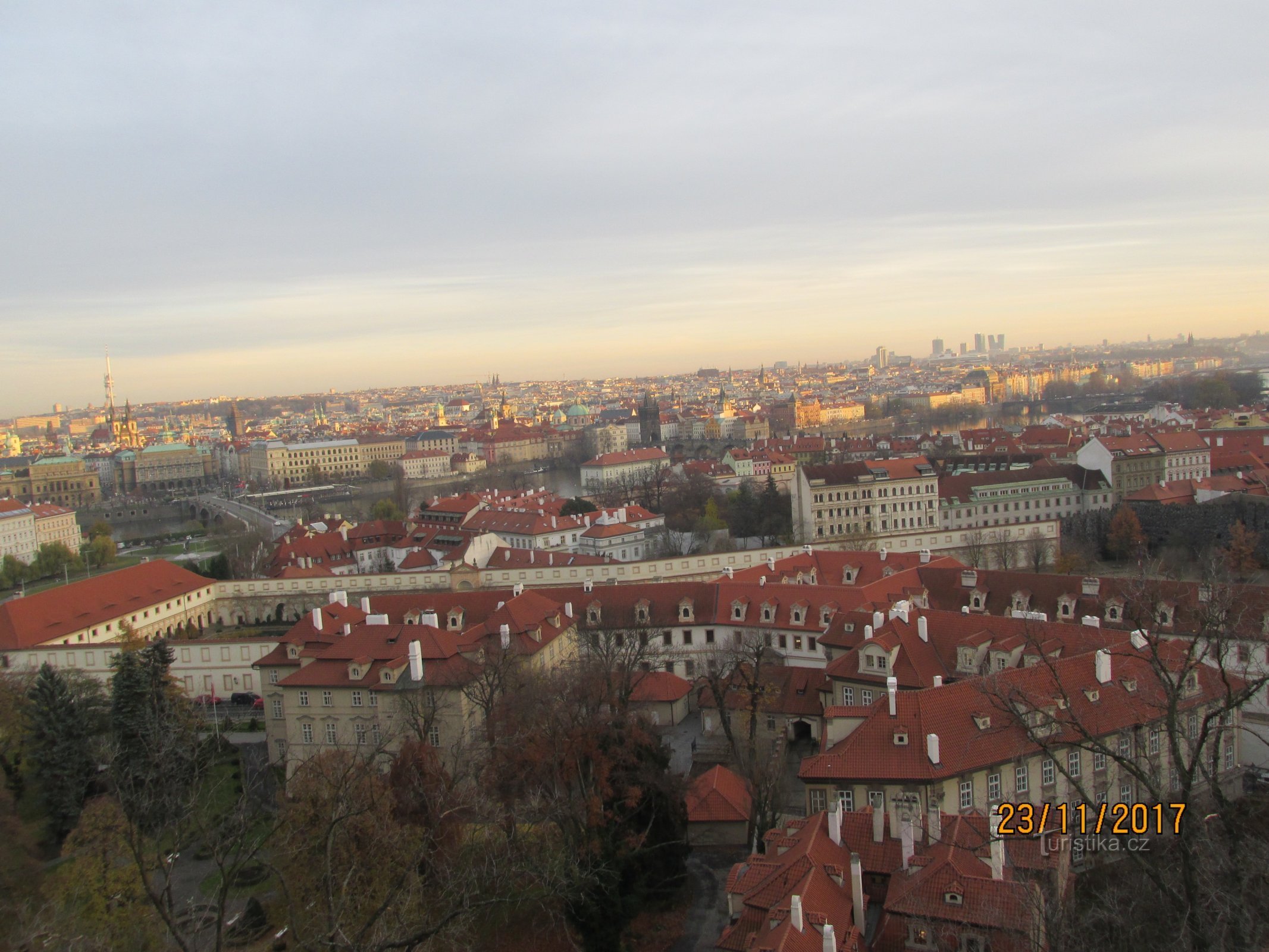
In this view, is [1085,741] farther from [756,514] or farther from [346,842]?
[756,514]

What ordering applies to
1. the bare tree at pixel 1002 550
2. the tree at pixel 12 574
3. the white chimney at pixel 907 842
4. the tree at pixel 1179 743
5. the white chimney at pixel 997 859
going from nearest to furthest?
1. the tree at pixel 1179 743
2. the white chimney at pixel 997 859
3. the white chimney at pixel 907 842
4. the bare tree at pixel 1002 550
5. the tree at pixel 12 574

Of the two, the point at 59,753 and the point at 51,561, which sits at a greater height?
the point at 59,753

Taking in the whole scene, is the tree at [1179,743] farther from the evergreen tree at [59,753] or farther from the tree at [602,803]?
the evergreen tree at [59,753]

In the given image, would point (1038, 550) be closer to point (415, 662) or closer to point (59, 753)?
point (415, 662)

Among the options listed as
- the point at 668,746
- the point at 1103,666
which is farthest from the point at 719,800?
the point at 1103,666

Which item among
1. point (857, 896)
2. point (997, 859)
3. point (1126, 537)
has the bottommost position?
point (1126, 537)

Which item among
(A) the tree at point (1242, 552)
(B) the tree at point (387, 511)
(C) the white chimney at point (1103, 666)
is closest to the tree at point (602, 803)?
(C) the white chimney at point (1103, 666)
